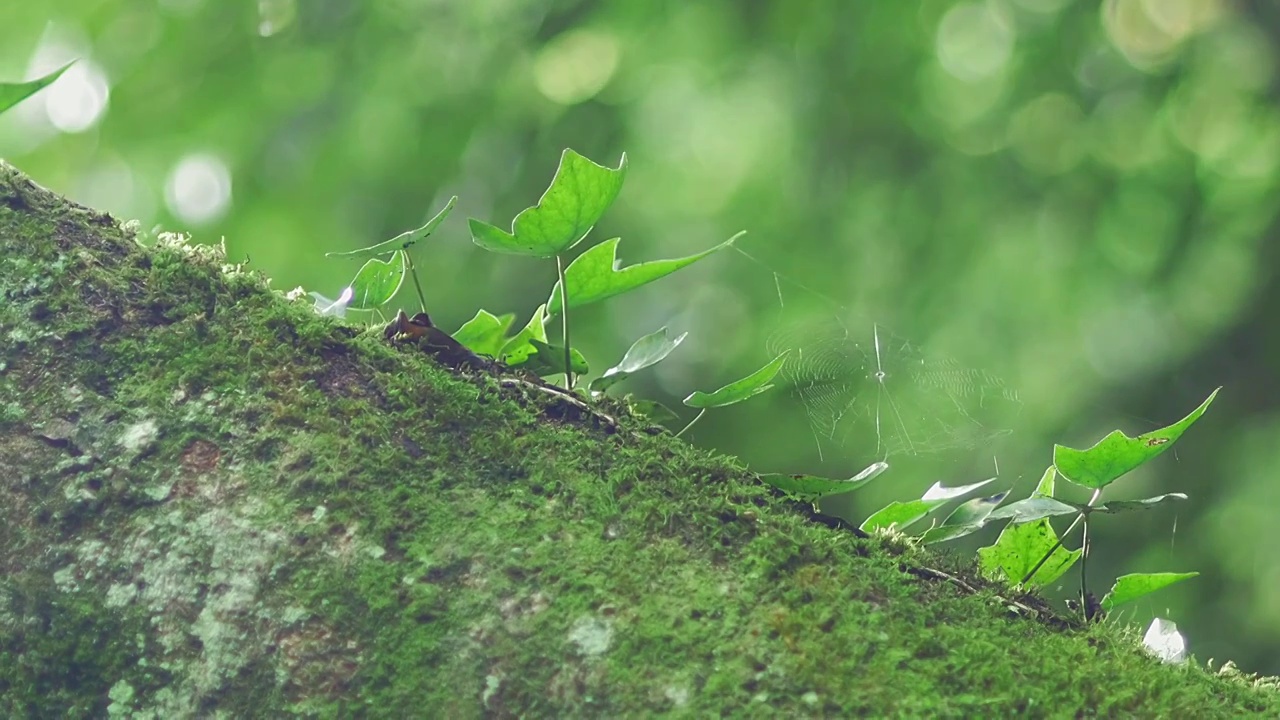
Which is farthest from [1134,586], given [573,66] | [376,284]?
[573,66]

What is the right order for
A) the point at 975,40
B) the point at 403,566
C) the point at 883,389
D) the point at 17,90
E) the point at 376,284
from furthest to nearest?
the point at 975,40, the point at 883,389, the point at 376,284, the point at 17,90, the point at 403,566

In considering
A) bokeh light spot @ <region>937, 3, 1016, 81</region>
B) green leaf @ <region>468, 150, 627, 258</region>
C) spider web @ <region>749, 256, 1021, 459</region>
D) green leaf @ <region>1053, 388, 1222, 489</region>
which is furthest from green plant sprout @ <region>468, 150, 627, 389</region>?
bokeh light spot @ <region>937, 3, 1016, 81</region>

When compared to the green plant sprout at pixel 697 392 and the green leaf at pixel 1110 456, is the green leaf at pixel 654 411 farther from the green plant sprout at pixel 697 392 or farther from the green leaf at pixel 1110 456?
the green leaf at pixel 1110 456

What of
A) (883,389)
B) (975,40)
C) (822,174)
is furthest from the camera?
(822,174)

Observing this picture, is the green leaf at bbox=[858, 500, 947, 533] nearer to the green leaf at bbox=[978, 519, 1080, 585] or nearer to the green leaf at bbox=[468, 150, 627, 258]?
the green leaf at bbox=[978, 519, 1080, 585]

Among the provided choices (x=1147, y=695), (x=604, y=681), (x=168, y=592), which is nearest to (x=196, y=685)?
(x=168, y=592)

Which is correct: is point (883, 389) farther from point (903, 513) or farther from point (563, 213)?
point (563, 213)

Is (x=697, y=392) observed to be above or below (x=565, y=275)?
below
